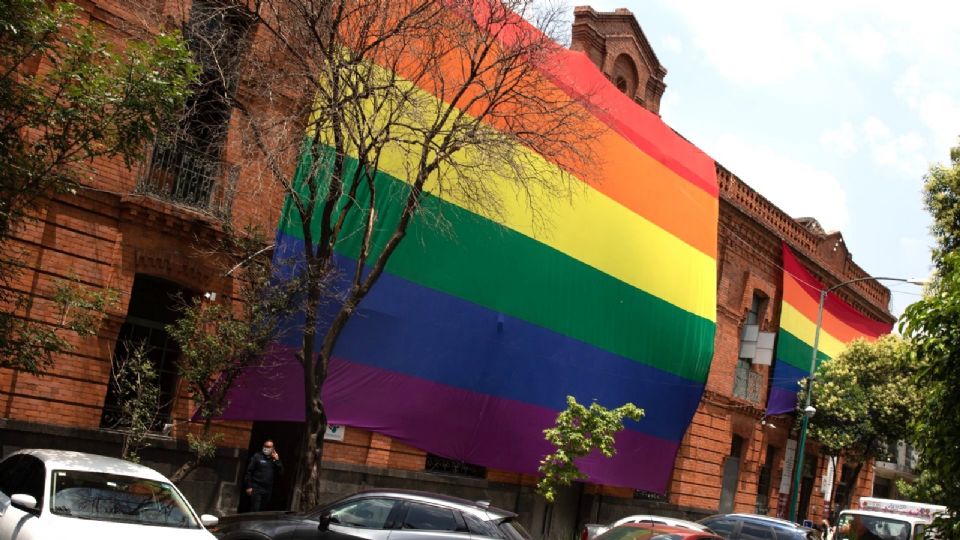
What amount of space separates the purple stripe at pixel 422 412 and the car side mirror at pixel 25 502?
7291 mm

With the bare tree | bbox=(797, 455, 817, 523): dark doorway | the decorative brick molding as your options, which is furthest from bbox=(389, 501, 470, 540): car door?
bbox=(797, 455, 817, 523): dark doorway

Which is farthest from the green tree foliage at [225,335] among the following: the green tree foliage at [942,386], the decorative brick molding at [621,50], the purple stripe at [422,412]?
the decorative brick molding at [621,50]

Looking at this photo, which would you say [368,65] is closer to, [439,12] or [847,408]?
[439,12]

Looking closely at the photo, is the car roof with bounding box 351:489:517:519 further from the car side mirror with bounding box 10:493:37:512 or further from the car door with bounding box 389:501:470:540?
the car side mirror with bounding box 10:493:37:512

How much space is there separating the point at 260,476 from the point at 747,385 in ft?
69.2

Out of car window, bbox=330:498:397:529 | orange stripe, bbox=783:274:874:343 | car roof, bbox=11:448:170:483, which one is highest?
orange stripe, bbox=783:274:874:343

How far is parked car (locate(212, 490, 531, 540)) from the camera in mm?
11523

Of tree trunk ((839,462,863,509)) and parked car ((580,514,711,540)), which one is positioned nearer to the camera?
parked car ((580,514,711,540))

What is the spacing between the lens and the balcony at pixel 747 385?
109 feet

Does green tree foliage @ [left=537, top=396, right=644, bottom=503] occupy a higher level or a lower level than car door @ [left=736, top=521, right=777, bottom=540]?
higher

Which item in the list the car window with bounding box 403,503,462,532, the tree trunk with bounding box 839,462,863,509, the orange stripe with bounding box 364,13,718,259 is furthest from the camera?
the tree trunk with bounding box 839,462,863,509

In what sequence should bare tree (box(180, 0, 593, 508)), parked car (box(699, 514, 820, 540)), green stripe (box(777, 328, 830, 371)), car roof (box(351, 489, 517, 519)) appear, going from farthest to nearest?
1. green stripe (box(777, 328, 830, 371))
2. parked car (box(699, 514, 820, 540))
3. bare tree (box(180, 0, 593, 508))
4. car roof (box(351, 489, 517, 519))

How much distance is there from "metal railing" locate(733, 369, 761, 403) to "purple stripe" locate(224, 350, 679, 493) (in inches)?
354

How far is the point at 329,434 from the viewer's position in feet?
64.0
